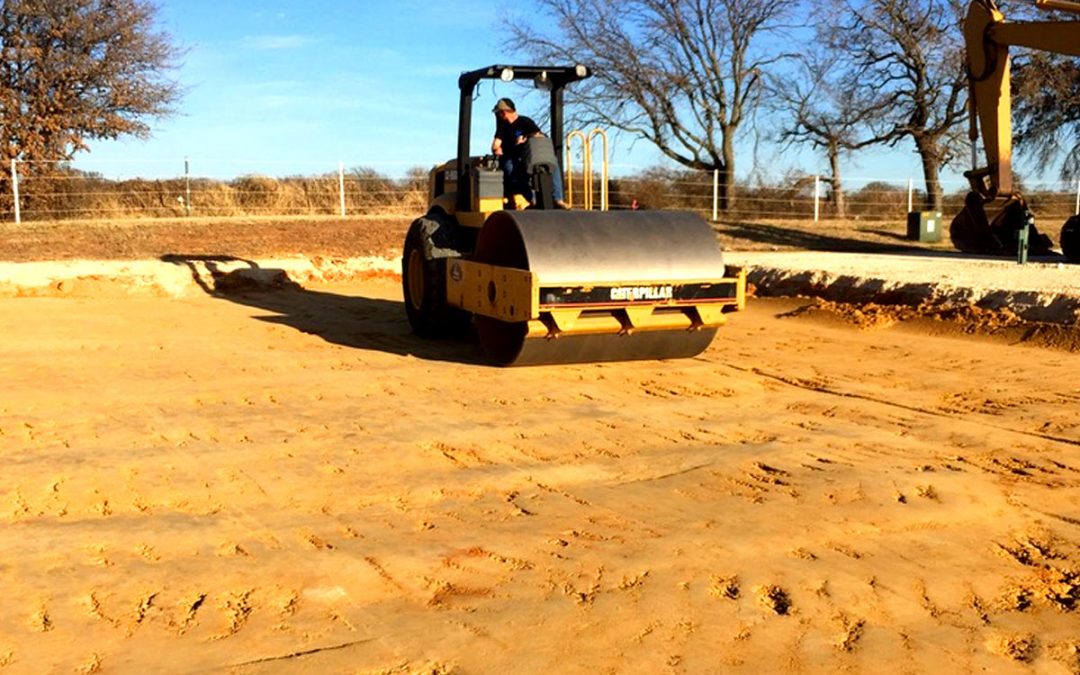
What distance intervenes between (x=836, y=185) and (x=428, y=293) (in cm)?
2545

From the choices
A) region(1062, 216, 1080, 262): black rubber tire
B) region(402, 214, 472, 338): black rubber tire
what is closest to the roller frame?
region(402, 214, 472, 338): black rubber tire

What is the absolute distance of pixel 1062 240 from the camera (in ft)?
60.7

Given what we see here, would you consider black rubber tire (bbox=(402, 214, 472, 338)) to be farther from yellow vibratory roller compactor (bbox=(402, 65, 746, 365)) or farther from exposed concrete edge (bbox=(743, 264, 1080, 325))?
exposed concrete edge (bbox=(743, 264, 1080, 325))

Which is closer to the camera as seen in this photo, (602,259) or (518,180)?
(602,259)

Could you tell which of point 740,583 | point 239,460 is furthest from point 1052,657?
point 239,460

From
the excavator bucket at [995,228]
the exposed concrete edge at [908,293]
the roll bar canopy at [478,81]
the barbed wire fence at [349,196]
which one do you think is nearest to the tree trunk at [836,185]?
the barbed wire fence at [349,196]

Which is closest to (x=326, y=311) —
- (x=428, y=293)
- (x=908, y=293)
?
(x=428, y=293)

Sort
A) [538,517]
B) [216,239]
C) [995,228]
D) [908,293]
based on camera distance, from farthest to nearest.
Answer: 1. [216,239]
2. [995,228]
3. [908,293]
4. [538,517]

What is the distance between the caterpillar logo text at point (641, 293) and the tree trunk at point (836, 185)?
972 inches

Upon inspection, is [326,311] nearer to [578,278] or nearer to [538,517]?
[578,278]

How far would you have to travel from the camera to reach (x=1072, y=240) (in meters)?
18.2

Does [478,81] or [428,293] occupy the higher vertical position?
[478,81]

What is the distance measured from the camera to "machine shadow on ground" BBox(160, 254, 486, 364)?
34.9ft

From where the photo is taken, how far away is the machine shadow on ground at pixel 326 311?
34.9 feet
